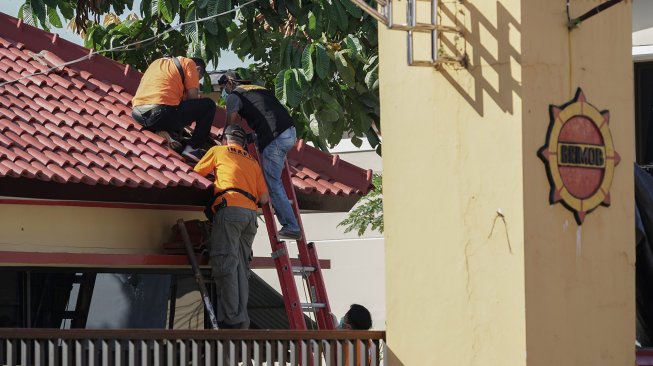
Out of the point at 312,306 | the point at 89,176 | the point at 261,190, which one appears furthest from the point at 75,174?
the point at 312,306

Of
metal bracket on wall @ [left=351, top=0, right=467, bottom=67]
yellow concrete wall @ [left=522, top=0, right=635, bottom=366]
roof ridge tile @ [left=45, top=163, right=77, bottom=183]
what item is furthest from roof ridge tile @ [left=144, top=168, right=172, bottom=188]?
yellow concrete wall @ [left=522, top=0, right=635, bottom=366]

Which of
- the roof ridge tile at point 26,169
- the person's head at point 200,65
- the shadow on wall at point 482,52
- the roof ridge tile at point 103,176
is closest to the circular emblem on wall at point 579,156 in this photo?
the shadow on wall at point 482,52

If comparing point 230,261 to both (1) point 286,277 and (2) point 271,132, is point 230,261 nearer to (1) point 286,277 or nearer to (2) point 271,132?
(1) point 286,277

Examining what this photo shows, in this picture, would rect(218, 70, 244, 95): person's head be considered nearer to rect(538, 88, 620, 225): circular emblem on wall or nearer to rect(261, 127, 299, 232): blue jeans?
rect(261, 127, 299, 232): blue jeans

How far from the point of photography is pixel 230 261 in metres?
12.4

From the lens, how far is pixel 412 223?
409 inches

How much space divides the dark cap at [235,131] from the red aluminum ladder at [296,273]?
326 millimetres

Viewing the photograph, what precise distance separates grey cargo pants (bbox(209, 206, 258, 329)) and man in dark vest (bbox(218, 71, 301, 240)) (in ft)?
1.58

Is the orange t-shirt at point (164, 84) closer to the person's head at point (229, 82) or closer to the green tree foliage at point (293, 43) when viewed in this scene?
the person's head at point (229, 82)

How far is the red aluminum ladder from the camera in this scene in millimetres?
12492

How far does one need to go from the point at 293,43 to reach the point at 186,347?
5664mm

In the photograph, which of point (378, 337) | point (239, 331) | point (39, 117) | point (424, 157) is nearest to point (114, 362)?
point (239, 331)

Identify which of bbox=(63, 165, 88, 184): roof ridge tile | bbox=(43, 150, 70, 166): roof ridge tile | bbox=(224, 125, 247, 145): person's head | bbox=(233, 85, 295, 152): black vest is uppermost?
bbox=(233, 85, 295, 152): black vest

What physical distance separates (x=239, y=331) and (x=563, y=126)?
251 cm
